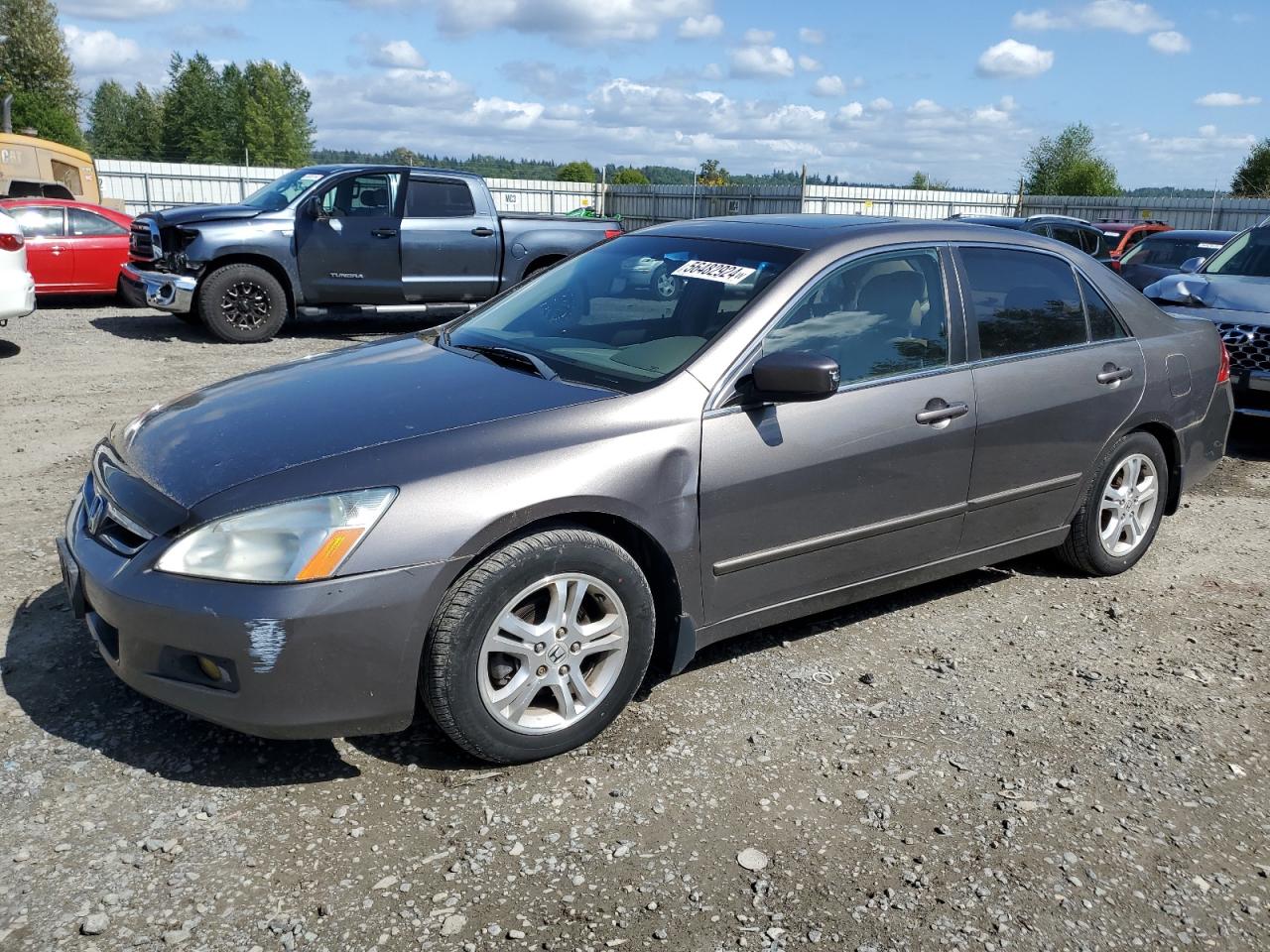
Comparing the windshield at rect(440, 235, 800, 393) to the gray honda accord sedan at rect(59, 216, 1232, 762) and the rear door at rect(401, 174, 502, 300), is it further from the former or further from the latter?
the rear door at rect(401, 174, 502, 300)

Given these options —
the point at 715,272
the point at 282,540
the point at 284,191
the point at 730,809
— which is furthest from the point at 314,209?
the point at 730,809

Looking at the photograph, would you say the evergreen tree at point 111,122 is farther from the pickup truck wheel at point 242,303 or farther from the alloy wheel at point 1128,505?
the alloy wheel at point 1128,505

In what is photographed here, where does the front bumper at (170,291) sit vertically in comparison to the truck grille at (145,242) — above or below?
below

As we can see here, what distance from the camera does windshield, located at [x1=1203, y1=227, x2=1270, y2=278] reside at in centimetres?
860

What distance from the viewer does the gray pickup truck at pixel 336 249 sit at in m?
11.0

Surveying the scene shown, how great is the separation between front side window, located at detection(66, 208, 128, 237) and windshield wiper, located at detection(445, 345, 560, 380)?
38.2 feet

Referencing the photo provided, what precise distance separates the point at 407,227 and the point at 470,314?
7.80 metres

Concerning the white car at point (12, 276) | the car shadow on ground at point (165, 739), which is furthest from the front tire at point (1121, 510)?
the white car at point (12, 276)

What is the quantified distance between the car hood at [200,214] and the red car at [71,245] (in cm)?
270

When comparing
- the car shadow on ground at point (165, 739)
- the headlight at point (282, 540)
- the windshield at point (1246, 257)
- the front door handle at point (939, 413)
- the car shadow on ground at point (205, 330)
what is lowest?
the car shadow on ground at point (165, 739)

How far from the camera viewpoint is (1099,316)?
475cm

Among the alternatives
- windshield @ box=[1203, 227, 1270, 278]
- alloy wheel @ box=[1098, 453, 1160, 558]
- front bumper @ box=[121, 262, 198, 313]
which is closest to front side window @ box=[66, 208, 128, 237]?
front bumper @ box=[121, 262, 198, 313]

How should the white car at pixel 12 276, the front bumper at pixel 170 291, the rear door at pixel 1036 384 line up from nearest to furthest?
the rear door at pixel 1036 384, the white car at pixel 12 276, the front bumper at pixel 170 291

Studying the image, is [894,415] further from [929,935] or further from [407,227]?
[407,227]
